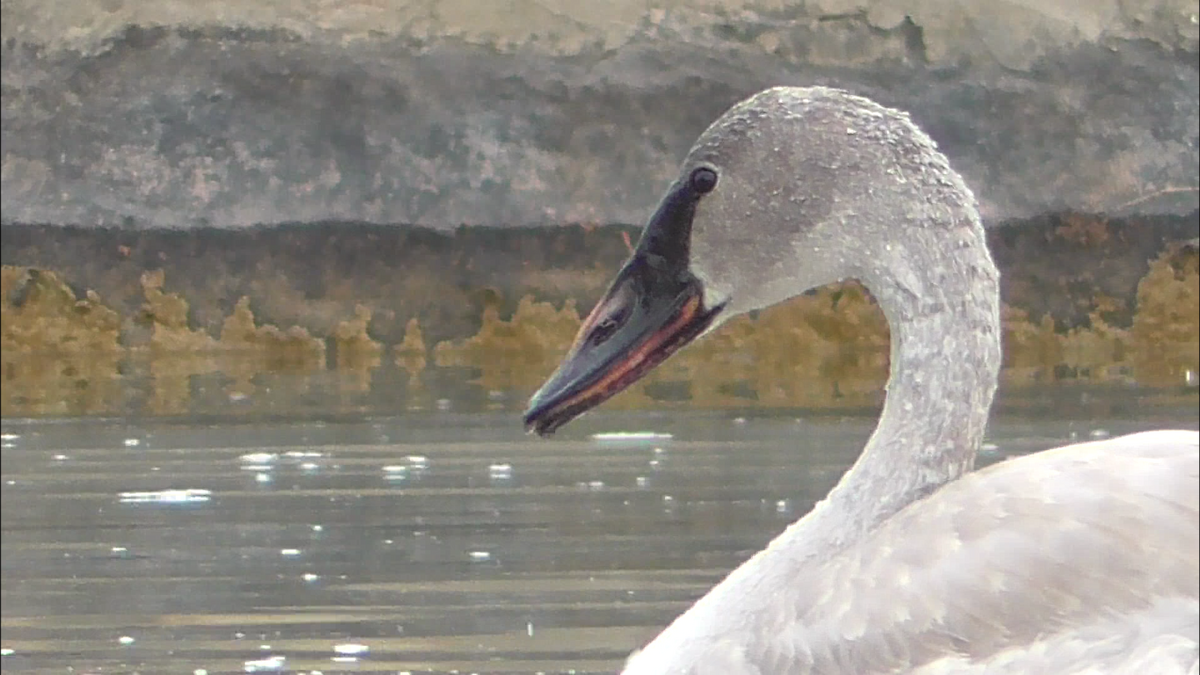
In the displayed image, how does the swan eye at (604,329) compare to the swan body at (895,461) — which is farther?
the swan eye at (604,329)

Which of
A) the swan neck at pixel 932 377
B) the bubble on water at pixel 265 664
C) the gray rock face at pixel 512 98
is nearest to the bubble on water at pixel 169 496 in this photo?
the bubble on water at pixel 265 664

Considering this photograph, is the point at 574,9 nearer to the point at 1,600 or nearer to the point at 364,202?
the point at 364,202

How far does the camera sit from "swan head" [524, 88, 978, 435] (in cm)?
240

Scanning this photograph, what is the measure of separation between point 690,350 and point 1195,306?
1280 mm

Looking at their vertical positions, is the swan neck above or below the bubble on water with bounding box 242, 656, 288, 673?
above

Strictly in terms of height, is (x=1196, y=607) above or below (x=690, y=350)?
below

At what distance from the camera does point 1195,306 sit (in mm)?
6188

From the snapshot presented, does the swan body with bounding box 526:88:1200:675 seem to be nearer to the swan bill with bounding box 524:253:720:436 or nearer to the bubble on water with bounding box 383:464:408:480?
the swan bill with bounding box 524:253:720:436

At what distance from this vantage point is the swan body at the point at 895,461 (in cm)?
207

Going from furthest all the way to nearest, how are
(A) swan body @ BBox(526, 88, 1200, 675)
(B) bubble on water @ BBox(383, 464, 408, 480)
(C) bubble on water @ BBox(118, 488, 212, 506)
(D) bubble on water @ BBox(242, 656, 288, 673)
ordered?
(B) bubble on water @ BBox(383, 464, 408, 480)
(C) bubble on water @ BBox(118, 488, 212, 506)
(D) bubble on water @ BBox(242, 656, 288, 673)
(A) swan body @ BBox(526, 88, 1200, 675)

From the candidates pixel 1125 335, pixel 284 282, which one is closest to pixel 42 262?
pixel 284 282

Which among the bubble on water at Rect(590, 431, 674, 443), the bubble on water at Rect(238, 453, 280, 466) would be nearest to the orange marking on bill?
→ the bubble on water at Rect(238, 453, 280, 466)

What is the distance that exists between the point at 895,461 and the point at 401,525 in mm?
1521

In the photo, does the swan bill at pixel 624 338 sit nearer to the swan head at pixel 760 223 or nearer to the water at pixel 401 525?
the swan head at pixel 760 223
